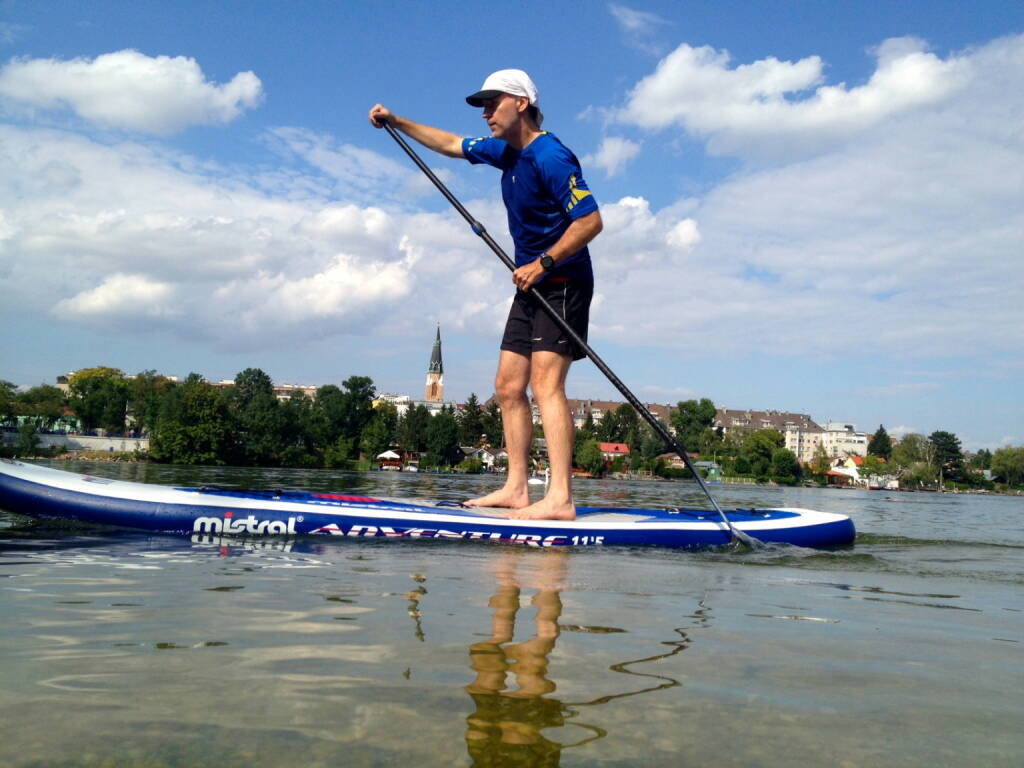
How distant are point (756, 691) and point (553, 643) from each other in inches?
21.5

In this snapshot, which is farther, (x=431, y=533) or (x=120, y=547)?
(x=431, y=533)

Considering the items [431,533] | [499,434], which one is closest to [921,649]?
[431,533]

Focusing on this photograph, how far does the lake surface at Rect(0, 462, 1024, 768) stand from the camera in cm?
133

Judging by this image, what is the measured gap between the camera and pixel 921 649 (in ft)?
7.50

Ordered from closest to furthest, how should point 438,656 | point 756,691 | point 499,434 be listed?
1. point 756,691
2. point 438,656
3. point 499,434

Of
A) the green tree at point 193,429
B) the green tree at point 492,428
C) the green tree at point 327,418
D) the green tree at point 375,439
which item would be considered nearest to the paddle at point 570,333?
the green tree at point 193,429

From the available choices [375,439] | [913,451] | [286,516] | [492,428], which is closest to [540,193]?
[286,516]

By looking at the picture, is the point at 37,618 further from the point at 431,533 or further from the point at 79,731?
the point at 431,533

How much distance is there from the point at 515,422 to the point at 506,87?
2.43 meters

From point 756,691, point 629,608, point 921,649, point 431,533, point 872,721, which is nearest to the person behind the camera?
point 872,721

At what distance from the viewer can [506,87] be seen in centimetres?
554

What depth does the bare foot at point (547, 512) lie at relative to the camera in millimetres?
5340

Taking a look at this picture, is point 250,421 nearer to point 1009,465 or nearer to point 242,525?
point 242,525

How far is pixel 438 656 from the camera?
1864 mm
